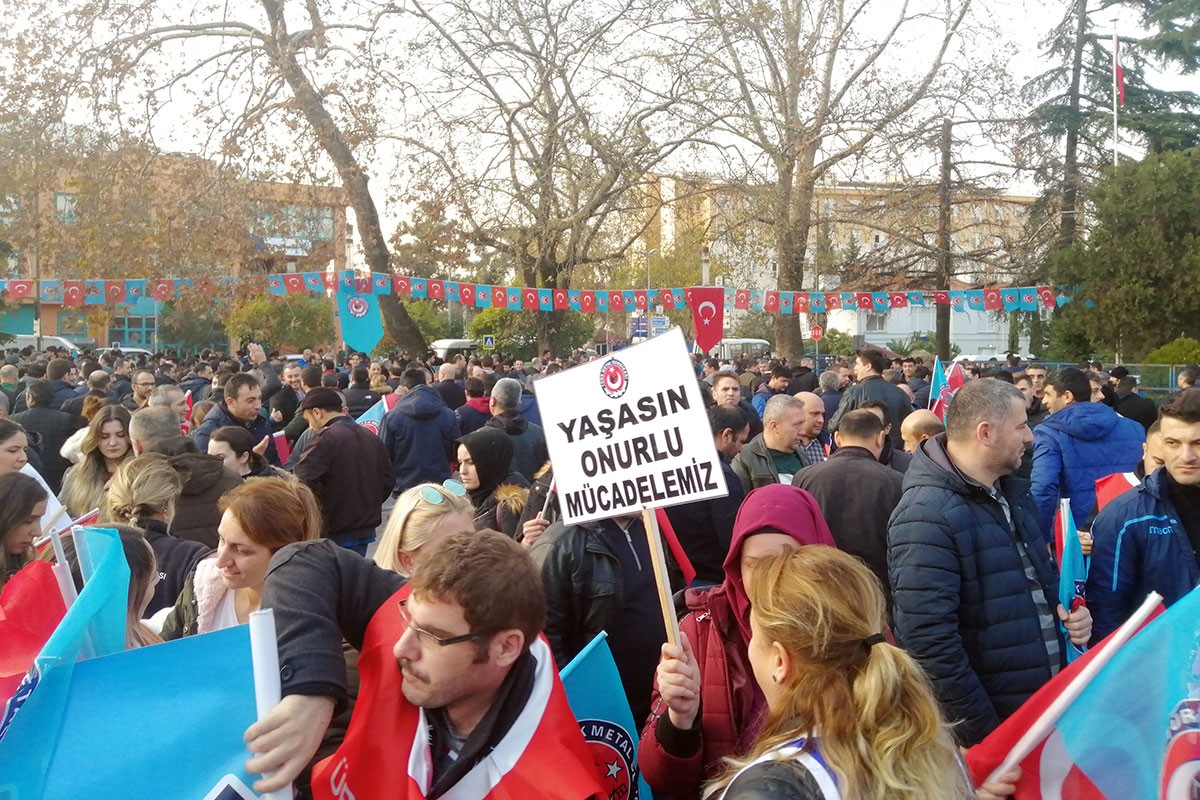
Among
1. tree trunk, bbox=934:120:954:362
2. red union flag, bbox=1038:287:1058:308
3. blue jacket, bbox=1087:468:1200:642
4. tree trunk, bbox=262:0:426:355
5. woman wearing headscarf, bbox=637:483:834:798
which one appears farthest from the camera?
red union flag, bbox=1038:287:1058:308

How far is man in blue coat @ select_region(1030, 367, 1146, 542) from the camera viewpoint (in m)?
6.44

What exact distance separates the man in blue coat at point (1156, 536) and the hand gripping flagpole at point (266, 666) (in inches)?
129

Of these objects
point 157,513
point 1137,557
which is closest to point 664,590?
point 1137,557

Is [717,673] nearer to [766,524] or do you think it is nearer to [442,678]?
[766,524]

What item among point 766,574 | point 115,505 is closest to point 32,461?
point 115,505

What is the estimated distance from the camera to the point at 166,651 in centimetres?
199

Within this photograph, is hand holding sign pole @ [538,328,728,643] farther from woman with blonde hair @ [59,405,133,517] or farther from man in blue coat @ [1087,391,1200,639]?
woman with blonde hair @ [59,405,133,517]

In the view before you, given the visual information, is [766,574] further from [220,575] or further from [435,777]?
[220,575]

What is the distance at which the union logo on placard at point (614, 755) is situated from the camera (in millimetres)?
2803

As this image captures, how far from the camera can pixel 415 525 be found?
3398 millimetres

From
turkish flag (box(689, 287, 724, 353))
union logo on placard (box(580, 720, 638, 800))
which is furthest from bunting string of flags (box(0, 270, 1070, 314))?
union logo on placard (box(580, 720, 638, 800))

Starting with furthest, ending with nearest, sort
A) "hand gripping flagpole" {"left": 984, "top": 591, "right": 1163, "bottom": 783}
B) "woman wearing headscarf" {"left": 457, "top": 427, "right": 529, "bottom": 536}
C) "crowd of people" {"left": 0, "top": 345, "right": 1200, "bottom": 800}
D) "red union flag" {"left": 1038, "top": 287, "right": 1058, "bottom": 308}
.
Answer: "red union flag" {"left": 1038, "top": 287, "right": 1058, "bottom": 308} → "woman wearing headscarf" {"left": 457, "top": 427, "right": 529, "bottom": 536} → "hand gripping flagpole" {"left": 984, "top": 591, "right": 1163, "bottom": 783} → "crowd of people" {"left": 0, "top": 345, "right": 1200, "bottom": 800}

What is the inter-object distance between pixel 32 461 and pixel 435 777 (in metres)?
6.59

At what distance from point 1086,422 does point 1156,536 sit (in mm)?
2694
